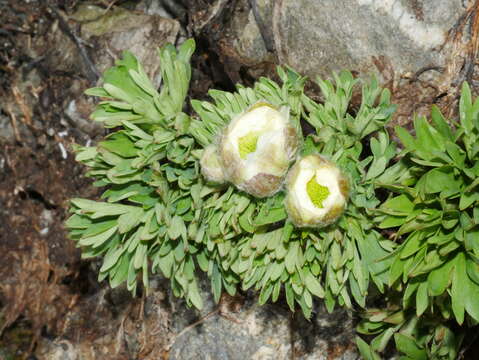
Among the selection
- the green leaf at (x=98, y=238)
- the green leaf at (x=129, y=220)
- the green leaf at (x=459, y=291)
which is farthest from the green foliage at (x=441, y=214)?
the green leaf at (x=98, y=238)

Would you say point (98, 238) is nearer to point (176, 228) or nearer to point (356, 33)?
point (176, 228)

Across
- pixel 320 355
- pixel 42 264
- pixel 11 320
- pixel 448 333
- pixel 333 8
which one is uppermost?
pixel 333 8

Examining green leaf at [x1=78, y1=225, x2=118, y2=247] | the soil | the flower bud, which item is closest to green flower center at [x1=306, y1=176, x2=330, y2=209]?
the flower bud

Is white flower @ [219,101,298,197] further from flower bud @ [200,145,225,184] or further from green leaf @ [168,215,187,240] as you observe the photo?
green leaf @ [168,215,187,240]

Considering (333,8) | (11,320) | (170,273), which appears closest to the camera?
(170,273)

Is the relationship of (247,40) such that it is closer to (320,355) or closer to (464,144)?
(464,144)

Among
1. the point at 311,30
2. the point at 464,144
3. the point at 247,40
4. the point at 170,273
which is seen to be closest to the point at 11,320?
the point at 170,273

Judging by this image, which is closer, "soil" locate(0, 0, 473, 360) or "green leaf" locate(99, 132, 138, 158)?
"green leaf" locate(99, 132, 138, 158)
